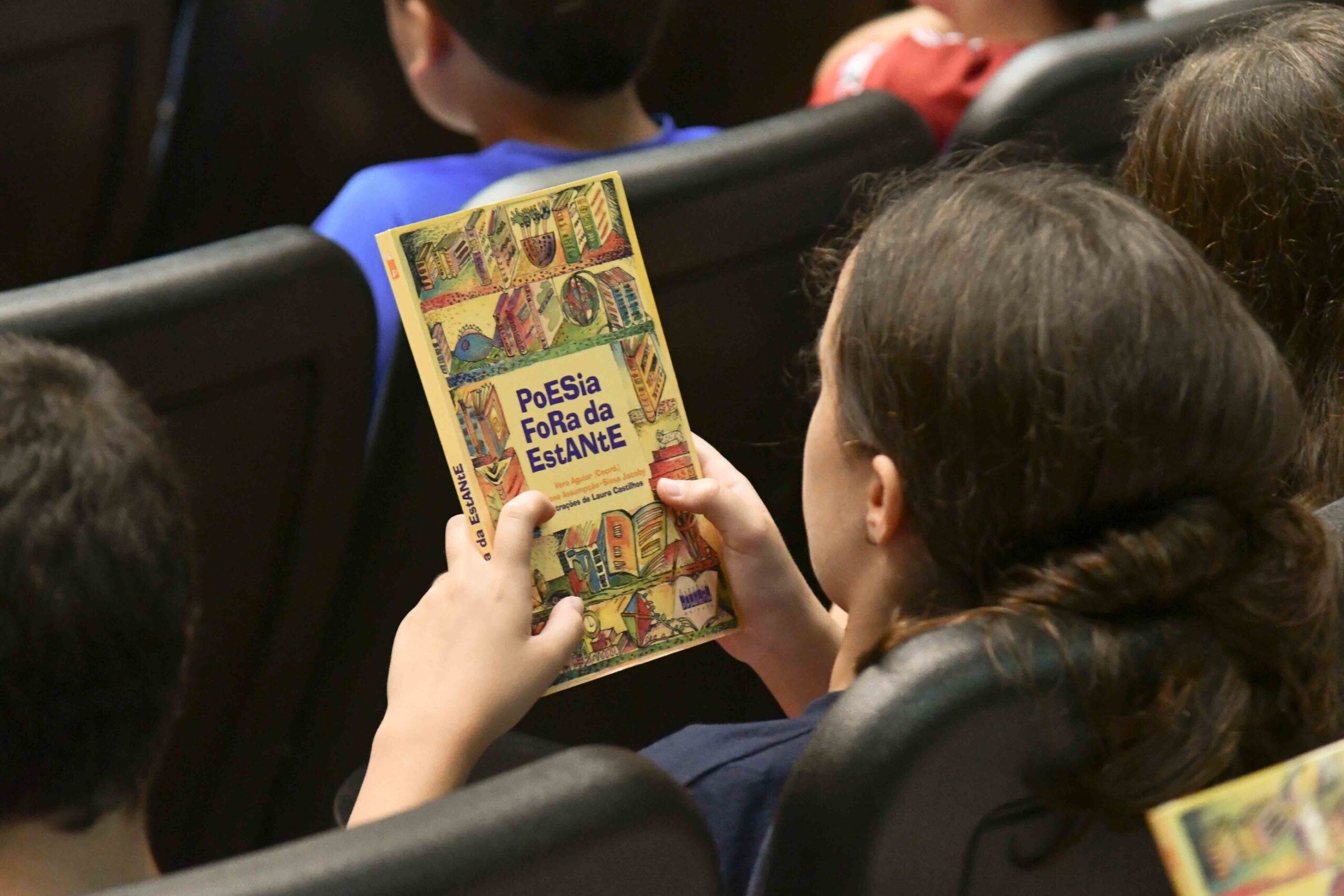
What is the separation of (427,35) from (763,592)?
877mm

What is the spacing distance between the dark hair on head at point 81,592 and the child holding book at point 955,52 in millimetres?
1220

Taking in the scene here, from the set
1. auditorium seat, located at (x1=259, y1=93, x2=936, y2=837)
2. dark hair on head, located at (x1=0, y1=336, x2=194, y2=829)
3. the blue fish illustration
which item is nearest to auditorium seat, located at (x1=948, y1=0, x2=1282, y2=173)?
auditorium seat, located at (x1=259, y1=93, x2=936, y2=837)

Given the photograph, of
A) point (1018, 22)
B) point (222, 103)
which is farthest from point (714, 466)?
point (222, 103)

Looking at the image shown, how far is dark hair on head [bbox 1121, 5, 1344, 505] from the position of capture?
3.67 ft

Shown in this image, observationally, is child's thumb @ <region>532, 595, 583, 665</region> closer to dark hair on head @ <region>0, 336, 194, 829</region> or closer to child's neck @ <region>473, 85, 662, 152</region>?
dark hair on head @ <region>0, 336, 194, 829</region>

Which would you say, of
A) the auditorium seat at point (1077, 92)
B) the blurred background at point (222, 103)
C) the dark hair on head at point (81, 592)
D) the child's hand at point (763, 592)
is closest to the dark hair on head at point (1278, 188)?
the auditorium seat at point (1077, 92)

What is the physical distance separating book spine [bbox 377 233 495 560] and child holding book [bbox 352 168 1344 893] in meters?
0.02

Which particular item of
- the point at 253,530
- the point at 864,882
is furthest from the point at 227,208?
the point at 864,882

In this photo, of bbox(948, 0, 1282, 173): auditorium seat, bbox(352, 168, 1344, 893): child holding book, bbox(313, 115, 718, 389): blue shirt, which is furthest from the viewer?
bbox(313, 115, 718, 389): blue shirt

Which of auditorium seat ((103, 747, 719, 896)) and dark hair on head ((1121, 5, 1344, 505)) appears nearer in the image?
auditorium seat ((103, 747, 719, 896))

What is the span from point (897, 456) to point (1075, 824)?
0.80 ft

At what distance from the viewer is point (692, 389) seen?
1.26m

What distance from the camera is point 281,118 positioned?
7.10 ft

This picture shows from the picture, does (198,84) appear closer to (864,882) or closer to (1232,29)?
→ (1232,29)
